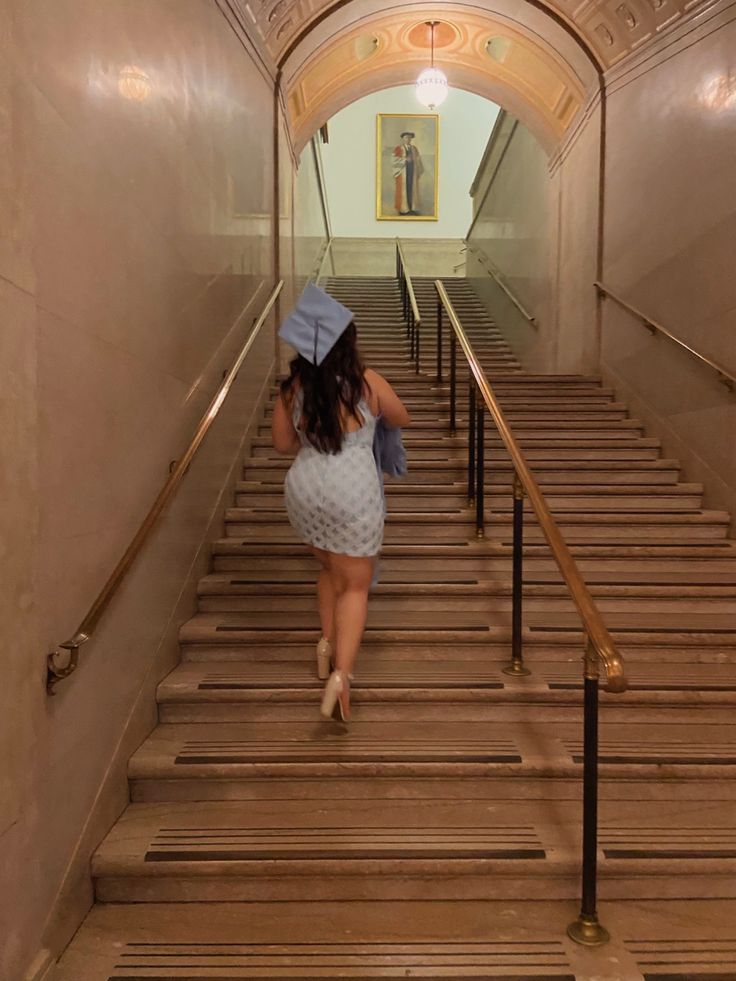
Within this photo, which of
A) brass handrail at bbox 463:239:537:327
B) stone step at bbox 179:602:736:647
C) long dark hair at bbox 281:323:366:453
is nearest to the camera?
long dark hair at bbox 281:323:366:453

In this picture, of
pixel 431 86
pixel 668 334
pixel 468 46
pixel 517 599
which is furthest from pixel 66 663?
pixel 468 46

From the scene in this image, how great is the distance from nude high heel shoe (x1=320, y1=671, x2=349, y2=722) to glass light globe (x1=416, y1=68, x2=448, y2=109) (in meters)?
6.67

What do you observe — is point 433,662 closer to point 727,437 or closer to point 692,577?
point 692,577

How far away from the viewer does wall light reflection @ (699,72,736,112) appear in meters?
3.97

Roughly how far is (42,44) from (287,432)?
4.14ft

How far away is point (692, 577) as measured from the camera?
11.1 feet

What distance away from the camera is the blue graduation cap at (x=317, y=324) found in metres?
2.29

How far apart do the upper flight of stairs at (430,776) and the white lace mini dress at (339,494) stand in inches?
23.4

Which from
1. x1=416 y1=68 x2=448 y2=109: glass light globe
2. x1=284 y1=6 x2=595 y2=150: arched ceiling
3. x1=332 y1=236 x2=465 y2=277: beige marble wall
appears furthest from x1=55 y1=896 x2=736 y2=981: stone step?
x1=332 y1=236 x2=465 y2=277: beige marble wall

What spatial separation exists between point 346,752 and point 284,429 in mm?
1106

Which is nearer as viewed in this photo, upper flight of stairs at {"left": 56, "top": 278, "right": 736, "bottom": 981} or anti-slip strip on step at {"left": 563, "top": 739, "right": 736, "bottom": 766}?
upper flight of stairs at {"left": 56, "top": 278, "right": 736, "bottom": 981}

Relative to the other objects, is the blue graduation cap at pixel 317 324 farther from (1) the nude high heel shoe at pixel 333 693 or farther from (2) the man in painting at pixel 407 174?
(2) the man in painting at pixel 407 174

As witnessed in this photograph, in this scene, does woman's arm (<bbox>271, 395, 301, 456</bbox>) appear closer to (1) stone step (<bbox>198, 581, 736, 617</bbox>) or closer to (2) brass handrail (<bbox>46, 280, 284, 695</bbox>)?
(2) brass handrail (<bbox>46, 280, 284, 695</bbox>)

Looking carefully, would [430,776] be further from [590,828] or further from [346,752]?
[590,828]
